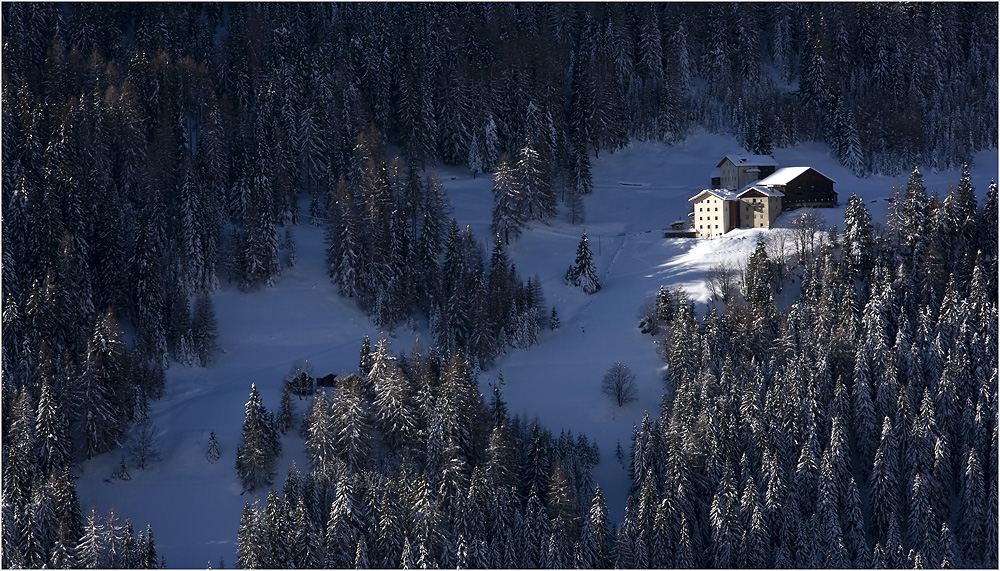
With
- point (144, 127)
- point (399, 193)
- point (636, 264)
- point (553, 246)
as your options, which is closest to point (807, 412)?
point (636, 264)

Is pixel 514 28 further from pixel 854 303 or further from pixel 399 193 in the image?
pixel 854 303

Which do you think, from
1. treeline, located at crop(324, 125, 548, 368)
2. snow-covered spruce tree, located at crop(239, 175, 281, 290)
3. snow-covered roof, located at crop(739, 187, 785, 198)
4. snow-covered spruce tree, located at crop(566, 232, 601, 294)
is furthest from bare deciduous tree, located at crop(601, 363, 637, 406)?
snow-covered spruce tree, located at crop(239, 175, 281, 290)

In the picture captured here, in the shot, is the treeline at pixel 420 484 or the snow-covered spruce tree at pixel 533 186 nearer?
the treeline at pixel 420 484

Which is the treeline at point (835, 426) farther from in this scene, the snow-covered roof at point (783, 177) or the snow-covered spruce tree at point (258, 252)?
the snow-covered spruce tree at point (258, 252)

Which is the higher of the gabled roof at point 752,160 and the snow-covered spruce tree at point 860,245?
the gabled roof at point 752,160

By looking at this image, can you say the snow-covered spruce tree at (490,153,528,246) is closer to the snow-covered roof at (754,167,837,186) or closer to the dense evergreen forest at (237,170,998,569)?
the snow-covered roof at (754,167,837,186)

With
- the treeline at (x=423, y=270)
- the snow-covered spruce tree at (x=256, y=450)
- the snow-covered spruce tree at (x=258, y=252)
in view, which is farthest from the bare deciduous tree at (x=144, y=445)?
the treeline at (x=423, y=270)

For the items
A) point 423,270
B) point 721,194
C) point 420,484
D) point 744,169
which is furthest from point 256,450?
point 744,169

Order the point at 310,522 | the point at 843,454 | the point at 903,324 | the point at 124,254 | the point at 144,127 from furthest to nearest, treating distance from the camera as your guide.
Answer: the point at 144,127
the point at 124,254
the point at 903,324
the point at 843,454
the point at 310,522
